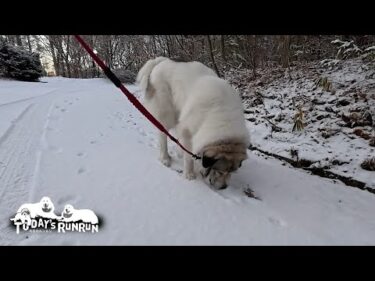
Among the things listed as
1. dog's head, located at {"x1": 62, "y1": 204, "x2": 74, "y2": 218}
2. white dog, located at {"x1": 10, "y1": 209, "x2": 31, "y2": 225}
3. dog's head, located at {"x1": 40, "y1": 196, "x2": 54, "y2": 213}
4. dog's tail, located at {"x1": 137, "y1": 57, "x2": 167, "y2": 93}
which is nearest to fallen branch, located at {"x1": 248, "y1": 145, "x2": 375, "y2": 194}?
dog's tail, located at {"x1": 137, "y1": 57, "x2": 167, "y2": 93}

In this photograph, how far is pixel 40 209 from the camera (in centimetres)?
270

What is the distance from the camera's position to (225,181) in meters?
3.38

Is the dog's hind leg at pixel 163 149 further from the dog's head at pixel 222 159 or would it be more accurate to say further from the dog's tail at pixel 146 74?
the dog's head at pixel 222 159

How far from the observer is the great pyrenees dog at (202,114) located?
3.16 metres

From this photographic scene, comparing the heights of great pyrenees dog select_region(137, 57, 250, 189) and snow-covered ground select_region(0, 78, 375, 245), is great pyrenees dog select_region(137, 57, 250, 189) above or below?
above

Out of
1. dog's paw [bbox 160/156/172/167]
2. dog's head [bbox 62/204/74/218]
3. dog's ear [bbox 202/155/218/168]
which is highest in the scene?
dog's ear [bbox 202/155/218/168]

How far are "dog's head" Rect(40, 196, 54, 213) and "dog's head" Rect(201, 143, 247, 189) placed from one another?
1579 mm

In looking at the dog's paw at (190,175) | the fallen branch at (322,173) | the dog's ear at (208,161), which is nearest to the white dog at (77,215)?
the dog's ear at (208,161)

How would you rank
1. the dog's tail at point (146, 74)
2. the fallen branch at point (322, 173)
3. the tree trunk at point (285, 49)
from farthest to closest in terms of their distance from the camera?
the tree trunk at point (285, 49) < the dog's tail at point (146, 74) < the fallen branch at point (322, 173)

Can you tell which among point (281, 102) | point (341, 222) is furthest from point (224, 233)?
point (281, 102)

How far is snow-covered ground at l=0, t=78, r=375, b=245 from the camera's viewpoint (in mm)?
2488

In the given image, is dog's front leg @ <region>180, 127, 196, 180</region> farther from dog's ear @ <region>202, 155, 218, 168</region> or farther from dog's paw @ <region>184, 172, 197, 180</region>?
dog's ear @ <region>202, 155, 218, 168</region>
